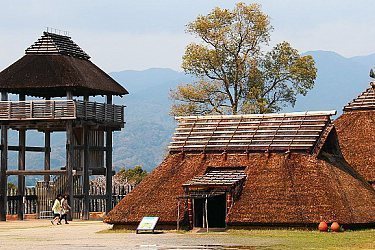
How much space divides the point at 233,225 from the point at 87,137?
75.4 feet

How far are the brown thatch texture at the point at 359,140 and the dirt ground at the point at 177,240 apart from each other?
1187 cm

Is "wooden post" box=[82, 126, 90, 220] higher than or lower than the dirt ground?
higher

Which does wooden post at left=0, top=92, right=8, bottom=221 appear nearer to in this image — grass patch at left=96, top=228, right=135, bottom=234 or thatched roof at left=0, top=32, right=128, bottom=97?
thatched roof at left=0, top=32, right=128, bottom=97

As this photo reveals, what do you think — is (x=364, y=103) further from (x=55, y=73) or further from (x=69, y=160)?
(x=55, y=73)

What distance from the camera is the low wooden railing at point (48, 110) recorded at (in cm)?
6488

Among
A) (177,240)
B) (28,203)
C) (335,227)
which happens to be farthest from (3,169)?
(335,227)

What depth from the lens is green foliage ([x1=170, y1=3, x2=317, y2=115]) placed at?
250 ft

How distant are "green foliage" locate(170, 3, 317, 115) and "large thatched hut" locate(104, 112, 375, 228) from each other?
22.2 meters

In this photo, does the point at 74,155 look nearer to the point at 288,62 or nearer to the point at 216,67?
the point at 216,67

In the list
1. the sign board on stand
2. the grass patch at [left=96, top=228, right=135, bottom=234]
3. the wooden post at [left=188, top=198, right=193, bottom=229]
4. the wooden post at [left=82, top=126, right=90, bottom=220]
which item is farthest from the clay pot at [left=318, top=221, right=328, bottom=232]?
the wooden post at [left=82, top=126, right=90, bottom=220]

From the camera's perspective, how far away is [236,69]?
7731cm

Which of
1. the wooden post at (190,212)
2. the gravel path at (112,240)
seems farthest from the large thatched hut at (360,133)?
the gravel path at (112,240)

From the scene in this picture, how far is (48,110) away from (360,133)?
19.8m

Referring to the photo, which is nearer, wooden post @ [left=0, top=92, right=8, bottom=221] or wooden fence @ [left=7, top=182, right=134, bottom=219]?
wooden post @ [left=0, top=92, right=8, bottom=221]
